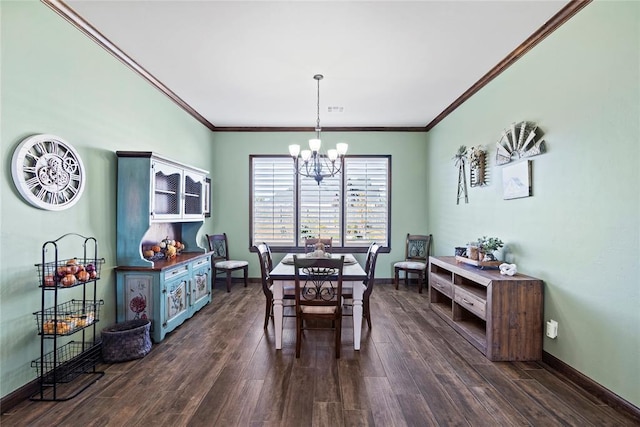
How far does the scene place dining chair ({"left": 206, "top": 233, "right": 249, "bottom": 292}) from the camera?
5324mm

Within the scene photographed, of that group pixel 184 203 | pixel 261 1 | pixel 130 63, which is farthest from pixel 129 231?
pixel 261 1

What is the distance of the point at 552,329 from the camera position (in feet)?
8.89

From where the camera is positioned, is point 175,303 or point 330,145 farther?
point 330,145

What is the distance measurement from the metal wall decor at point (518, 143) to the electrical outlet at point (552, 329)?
150 cm

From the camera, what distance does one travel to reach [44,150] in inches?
94.0

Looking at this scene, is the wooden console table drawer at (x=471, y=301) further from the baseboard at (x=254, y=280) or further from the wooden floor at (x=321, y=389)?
the baseboard at (x=254, y=280)

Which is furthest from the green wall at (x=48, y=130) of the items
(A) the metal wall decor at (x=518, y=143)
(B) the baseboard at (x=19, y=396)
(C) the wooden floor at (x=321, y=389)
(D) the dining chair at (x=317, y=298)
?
(A) the metal wall decor at (x=518, y=143)

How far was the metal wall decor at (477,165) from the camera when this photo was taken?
3.91 m

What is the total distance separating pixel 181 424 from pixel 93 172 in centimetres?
232

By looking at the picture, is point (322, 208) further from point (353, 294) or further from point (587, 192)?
point (587, 192)

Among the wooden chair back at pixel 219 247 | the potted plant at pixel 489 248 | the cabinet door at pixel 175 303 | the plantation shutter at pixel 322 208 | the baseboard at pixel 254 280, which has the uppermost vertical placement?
the plantation shutter at pixel 322 208

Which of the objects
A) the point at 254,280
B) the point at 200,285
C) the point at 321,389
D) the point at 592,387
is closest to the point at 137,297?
the point at 200,285

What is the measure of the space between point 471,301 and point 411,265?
211 cm

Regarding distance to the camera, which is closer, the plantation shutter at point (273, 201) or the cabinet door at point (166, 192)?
the cabinet door at point (166, 192)
